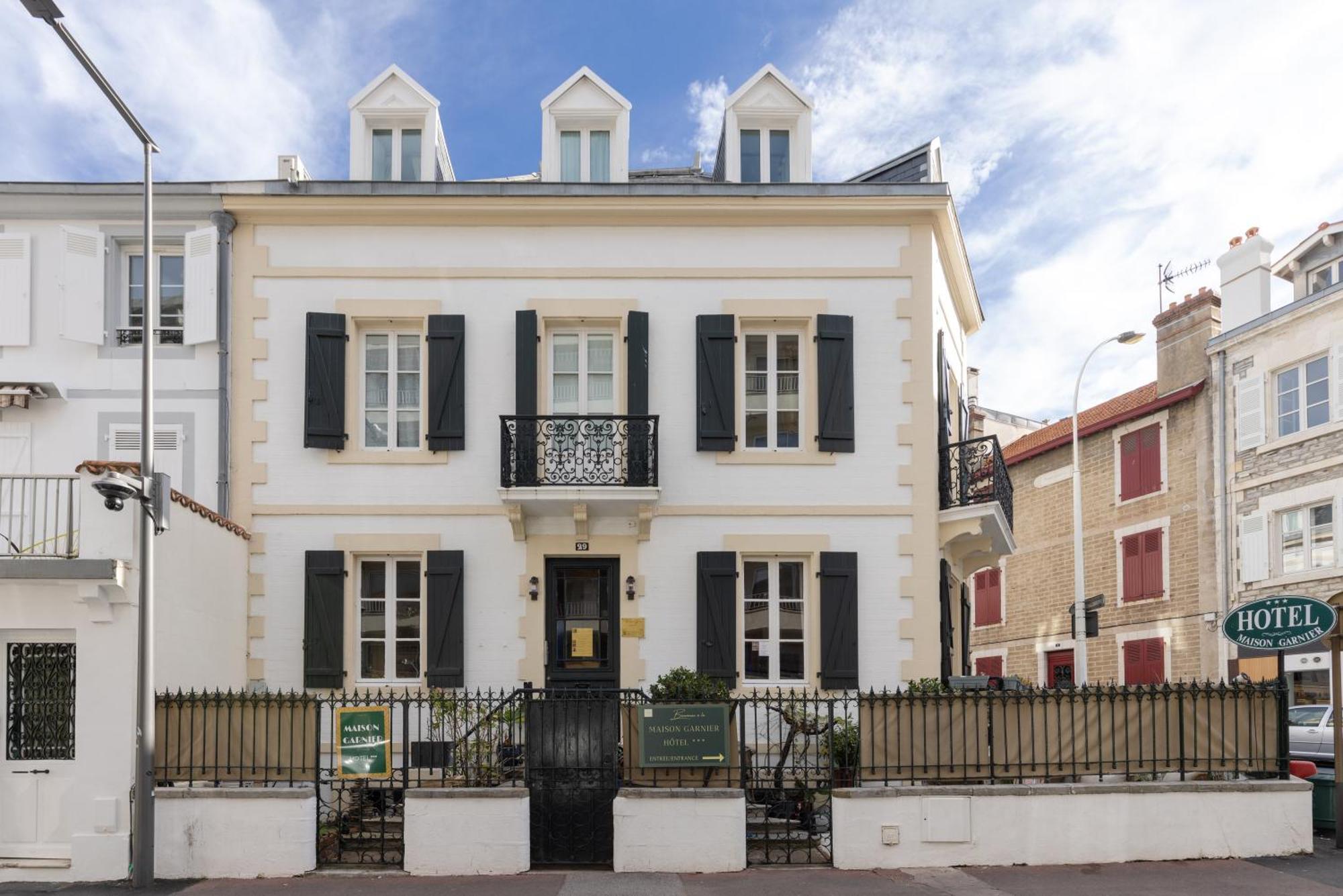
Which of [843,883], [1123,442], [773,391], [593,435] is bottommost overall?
[843,883]

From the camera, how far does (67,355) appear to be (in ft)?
46.3

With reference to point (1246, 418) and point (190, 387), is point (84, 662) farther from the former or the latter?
point (1246, 418)

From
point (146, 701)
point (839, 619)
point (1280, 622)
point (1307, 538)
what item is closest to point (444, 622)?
point (146, 701)

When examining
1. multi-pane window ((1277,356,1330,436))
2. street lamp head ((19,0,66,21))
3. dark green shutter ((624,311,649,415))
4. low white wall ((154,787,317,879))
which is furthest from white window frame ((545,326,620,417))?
multi-pane window ((1277,356,1330,436))

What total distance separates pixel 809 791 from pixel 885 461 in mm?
4332

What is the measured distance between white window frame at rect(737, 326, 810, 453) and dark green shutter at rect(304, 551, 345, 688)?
5.14m

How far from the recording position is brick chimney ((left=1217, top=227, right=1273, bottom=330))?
25250mm

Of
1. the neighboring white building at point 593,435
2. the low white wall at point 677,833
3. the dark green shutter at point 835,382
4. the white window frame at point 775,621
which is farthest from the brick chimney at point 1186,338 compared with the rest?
the low white wall at point 677,833

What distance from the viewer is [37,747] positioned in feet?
35.1

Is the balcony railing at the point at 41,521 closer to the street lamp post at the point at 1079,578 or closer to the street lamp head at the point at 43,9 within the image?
the street lamp head at the point at 43,9

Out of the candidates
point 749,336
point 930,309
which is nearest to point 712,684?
point 749,336

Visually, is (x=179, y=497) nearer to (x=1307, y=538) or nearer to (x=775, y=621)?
(x=775, y=621)

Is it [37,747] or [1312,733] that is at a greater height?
[37,747]

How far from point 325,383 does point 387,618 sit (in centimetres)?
294
